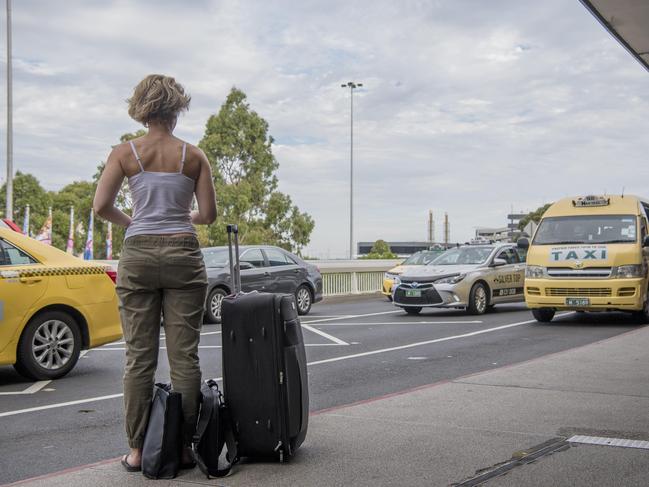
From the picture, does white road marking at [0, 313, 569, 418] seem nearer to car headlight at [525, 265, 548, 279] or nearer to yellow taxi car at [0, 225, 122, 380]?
car headlight at [525, 265, 548, 279]

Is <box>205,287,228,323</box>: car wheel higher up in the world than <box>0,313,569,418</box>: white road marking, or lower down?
higher up

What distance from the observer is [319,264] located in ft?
86.3

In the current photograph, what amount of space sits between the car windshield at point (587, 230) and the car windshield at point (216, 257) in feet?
19.0

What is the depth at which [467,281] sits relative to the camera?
17516mm

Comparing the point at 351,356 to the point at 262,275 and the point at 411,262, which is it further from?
the point at 411,262

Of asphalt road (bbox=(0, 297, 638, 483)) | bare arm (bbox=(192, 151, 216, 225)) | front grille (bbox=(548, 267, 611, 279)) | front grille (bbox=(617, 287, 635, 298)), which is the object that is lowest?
asphalt road (bbox=(0, 297, 638, 483))

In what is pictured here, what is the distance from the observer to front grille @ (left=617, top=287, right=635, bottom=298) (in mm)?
14438

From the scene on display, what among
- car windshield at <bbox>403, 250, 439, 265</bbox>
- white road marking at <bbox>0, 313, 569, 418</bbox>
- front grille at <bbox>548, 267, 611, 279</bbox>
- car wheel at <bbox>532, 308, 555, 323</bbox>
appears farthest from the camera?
car windshield at <bbox>403, 250, 439, 265</bbox>

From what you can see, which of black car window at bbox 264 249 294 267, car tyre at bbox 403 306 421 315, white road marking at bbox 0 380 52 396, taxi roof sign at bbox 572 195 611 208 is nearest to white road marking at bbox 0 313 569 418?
white road marking at bbox 0 380 52 396

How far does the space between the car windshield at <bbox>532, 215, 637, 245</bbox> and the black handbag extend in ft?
38.2

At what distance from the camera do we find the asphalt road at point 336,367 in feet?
19.5

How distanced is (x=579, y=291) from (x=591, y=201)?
1945 millimetres

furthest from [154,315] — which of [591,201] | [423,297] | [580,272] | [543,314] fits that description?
[423,297]

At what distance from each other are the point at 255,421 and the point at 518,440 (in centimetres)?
183
